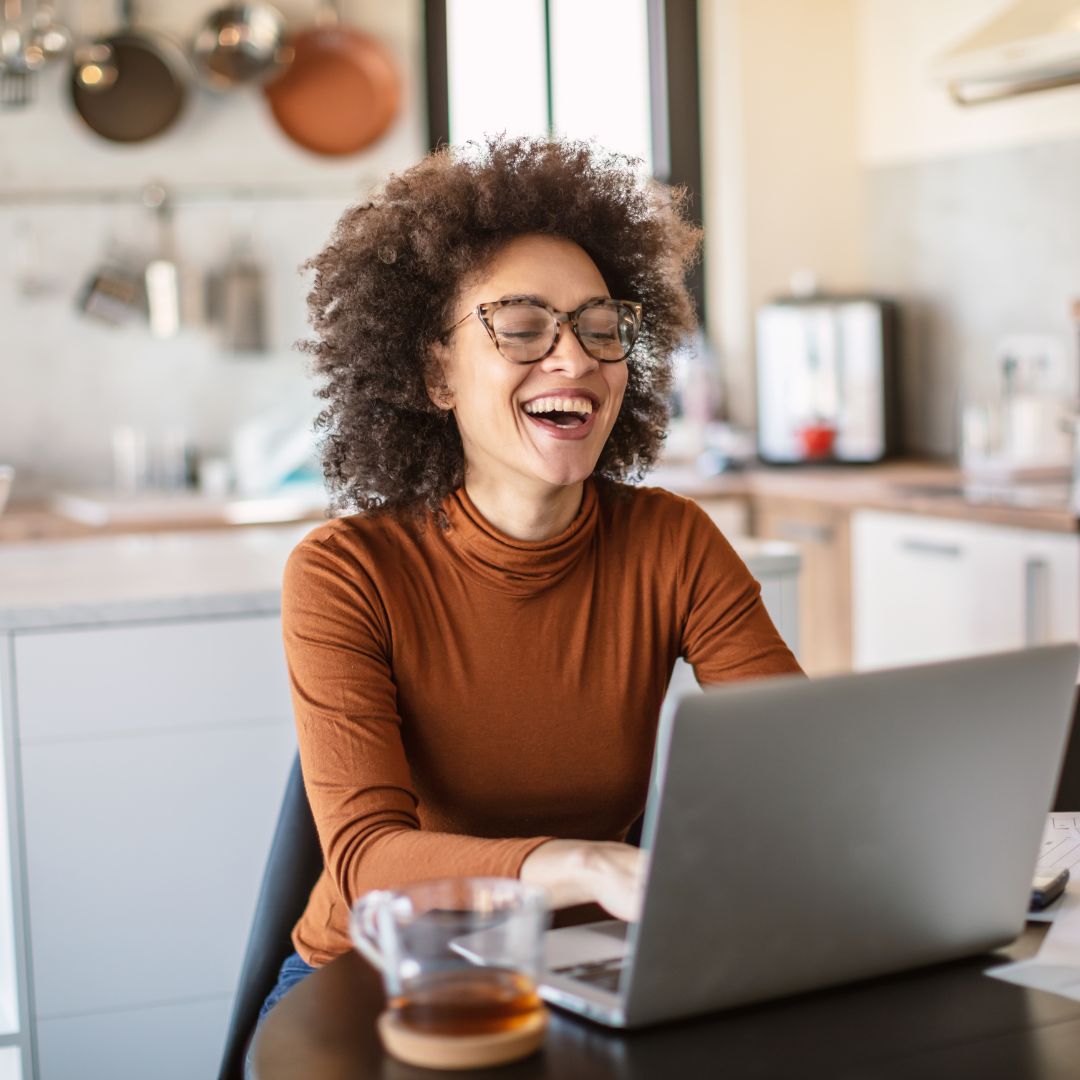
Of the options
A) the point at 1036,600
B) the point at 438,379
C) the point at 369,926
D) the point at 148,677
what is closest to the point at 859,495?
the point at 1036,600

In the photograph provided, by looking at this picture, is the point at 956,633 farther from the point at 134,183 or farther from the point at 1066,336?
the point at 134,183

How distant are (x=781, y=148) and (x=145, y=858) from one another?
308 cm

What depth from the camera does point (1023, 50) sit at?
3.23 m

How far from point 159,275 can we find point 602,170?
2.89 m

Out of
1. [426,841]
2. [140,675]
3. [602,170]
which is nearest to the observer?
[426,841]

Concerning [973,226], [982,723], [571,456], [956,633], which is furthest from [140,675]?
[973,226]

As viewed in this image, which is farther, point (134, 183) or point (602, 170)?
point (134, 183)

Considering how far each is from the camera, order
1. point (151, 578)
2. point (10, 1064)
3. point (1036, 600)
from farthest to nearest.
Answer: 1. point (1036, 600)
2. point (151, 578)
3. point (10, 1064)

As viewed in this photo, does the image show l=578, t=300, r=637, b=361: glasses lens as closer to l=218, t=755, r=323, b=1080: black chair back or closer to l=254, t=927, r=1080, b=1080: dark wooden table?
l=218, t=755, r=323, b=1080: black chair back

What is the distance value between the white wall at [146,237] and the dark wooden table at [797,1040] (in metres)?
3.55

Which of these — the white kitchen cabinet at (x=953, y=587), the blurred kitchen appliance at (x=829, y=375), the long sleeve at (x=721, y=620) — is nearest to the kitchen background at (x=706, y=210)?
the blurred kitchen appliance at (x=829, y=375)

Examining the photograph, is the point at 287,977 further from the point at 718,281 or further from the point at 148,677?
the point at 718,281

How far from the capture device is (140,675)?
2102 mm

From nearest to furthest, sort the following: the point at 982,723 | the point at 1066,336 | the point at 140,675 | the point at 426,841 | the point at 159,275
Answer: the point at 982,723
the point at 426,841
the point at 140,675
the point at 1066,336
the point at 159,275
